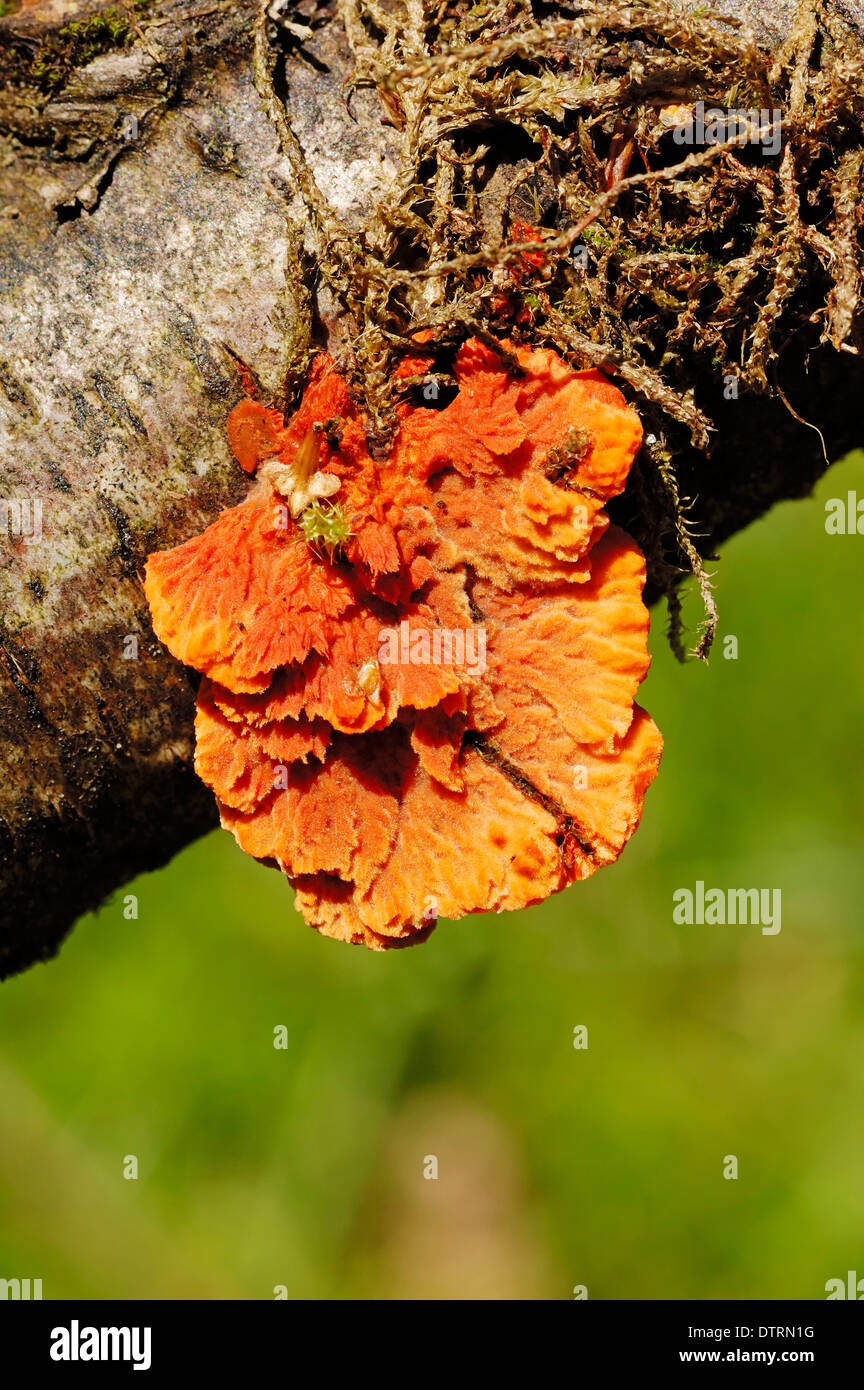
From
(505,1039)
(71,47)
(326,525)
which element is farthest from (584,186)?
(505,1039)

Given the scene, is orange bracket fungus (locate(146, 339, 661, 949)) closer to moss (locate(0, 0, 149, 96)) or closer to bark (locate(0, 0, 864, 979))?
bark (locate(0, 0, 864, 979))

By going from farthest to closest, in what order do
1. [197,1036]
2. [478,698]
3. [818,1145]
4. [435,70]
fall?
[197,1036] < [818,1145] < [478,698] < [435,70]

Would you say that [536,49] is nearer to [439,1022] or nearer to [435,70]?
[435,70]

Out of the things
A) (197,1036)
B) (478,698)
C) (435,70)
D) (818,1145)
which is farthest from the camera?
(197,1036)

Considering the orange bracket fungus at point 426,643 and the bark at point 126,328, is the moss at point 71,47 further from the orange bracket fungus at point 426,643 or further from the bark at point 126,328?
the orange bracket fungus at point 426,643

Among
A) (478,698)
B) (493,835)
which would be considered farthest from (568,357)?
(493,835)

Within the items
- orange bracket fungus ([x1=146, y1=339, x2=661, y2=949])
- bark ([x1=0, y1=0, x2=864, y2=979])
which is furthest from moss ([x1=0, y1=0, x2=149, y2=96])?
orange bracket fungus ([x1=146, y1=339, x2=661, y2=949])

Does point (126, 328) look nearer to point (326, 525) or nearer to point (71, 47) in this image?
point (326, 525)
